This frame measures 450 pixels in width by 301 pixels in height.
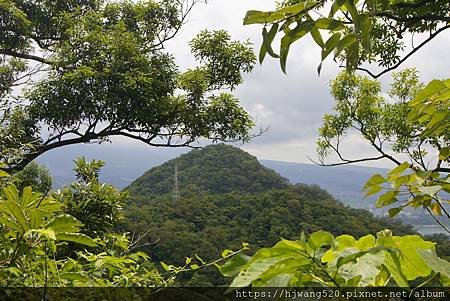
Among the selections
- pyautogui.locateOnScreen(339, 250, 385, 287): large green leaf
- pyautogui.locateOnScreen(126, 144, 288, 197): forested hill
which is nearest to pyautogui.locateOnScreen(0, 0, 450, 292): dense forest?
pyautogui.locateOnScreen(339, 250, 385, 287): large green leaf

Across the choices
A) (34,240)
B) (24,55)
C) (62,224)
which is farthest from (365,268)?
(24,55)

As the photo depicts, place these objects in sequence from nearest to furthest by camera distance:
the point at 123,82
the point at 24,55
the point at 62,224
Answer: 1. the point at 62,224
2. the point at 123,82
3. the point at 24,55

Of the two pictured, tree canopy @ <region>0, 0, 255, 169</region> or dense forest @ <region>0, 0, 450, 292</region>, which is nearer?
dense forest @ <region>0, 0, 450, 292</region>

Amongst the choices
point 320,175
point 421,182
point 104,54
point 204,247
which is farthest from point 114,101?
point 320,175

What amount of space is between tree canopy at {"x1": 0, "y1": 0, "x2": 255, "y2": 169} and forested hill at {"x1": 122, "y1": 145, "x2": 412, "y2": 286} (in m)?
1.27

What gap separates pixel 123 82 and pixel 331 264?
452cm

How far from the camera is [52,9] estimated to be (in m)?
6.06

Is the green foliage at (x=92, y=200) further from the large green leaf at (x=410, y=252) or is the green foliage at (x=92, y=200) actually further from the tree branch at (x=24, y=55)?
the tree branch at (x=24, y=55)

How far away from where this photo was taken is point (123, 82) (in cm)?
463

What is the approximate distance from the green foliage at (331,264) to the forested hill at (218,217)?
14.3 feet

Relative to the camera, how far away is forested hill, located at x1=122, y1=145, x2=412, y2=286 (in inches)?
392

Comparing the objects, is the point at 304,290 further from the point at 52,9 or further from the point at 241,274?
the point at 52,9

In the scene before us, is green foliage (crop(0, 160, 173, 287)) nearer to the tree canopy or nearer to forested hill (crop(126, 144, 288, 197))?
the tree canopy

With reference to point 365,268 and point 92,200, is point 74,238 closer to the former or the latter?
point 365,268
